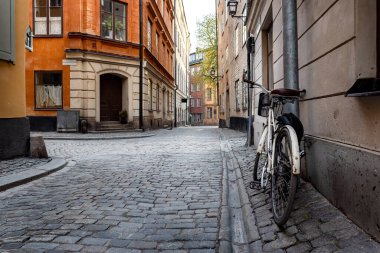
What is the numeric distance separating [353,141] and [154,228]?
6.37 ft

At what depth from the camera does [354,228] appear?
2.71 meters

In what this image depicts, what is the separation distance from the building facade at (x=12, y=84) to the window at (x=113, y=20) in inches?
446

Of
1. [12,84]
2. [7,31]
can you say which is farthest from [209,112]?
[7,31]

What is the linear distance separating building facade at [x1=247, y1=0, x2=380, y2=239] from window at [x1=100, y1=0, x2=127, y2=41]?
16.3 metres

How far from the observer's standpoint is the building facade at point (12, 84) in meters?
7.39

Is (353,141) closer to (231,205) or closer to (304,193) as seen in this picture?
(304,193)

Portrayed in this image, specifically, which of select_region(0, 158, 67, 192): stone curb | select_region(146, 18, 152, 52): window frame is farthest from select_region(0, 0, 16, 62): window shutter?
select_region(146, 18, 152, 52): window frame

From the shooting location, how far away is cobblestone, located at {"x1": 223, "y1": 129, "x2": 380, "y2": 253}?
8.31 ft

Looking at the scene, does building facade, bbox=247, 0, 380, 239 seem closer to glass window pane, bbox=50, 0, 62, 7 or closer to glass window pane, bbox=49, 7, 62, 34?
glass window pane, bbox=49, 7, 62, 34

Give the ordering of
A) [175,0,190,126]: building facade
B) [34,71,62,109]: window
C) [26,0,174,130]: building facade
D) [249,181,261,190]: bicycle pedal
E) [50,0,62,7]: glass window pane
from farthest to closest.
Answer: [175,0,190,126]: building facade < [50,0,62,7]: glass window pane < [34,71,62,109]: window < [26,0,174,130]: building facade < [249,181,261,190]: bicycle pedal

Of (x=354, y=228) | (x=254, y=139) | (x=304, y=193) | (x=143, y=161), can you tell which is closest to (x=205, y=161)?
(x=143, y=161)

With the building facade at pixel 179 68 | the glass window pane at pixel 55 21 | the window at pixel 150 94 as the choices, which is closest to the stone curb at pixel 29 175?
the glass window pane at pixel 55 21

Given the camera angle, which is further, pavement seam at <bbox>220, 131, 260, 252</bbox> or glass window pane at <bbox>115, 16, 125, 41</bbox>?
glass window pane at <bbox>115, 16, 125, 41</bbox>

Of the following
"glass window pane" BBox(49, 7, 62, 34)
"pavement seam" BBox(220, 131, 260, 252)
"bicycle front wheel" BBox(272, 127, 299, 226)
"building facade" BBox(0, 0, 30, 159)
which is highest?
"glass window pane" BBox(49, 7, 62, 34)
